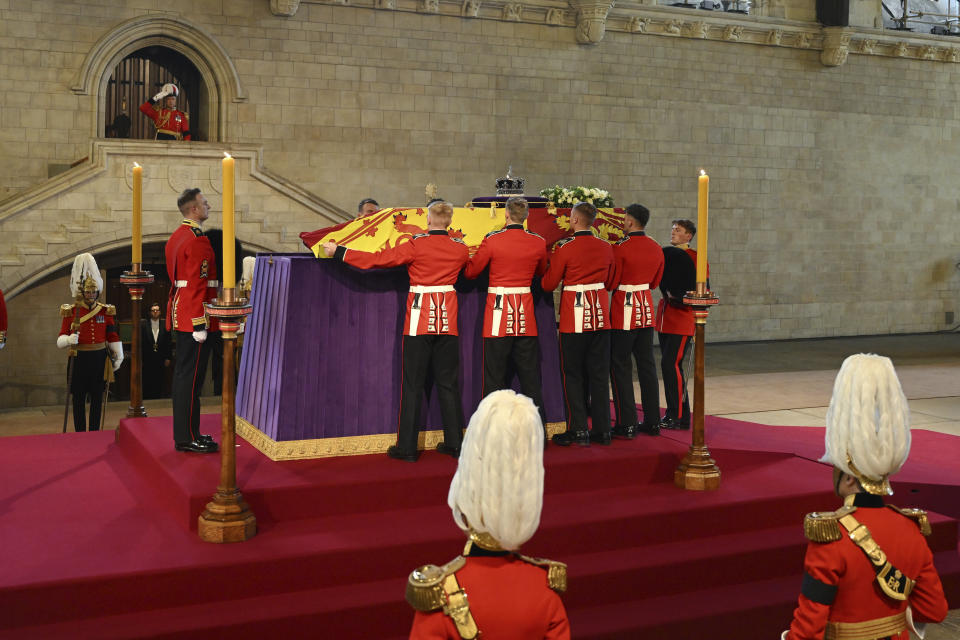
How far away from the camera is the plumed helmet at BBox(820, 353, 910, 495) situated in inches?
101

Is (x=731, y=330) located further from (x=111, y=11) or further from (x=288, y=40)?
(x=111, y=11)

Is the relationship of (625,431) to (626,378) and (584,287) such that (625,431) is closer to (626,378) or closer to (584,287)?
(626,378)

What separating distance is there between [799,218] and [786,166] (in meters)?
0.93

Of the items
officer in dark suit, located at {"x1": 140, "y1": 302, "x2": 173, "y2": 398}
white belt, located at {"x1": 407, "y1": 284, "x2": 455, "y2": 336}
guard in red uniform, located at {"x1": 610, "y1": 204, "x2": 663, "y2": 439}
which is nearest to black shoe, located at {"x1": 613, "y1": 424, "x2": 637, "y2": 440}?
guard in red uniform, located at {"x1": 610, "y1": 204, "x2": 663, "y2": 439}

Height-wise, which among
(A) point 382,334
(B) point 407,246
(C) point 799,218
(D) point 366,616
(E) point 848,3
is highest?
(E) point 848,3

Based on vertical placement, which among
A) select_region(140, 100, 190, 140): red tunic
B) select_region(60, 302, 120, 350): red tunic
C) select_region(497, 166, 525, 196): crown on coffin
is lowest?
select_region(60, 302, 120, 350): red tunic

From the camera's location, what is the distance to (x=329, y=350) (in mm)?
5434

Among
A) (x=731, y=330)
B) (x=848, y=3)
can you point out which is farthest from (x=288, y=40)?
(x=848, y=3)

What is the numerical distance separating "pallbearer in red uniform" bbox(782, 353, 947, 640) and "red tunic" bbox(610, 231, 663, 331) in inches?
140

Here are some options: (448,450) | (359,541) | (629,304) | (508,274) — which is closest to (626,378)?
(629,304)

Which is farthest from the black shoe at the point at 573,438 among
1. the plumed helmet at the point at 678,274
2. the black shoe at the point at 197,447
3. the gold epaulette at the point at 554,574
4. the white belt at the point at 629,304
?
the gold epaulette at the point at 554,574

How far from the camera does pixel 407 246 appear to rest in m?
5.32

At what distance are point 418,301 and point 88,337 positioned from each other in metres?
3.60

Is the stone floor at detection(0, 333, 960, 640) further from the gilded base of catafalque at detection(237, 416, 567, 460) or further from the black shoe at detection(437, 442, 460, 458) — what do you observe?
the gilded base of catafalque at detection(237, 416, 567, 460)
